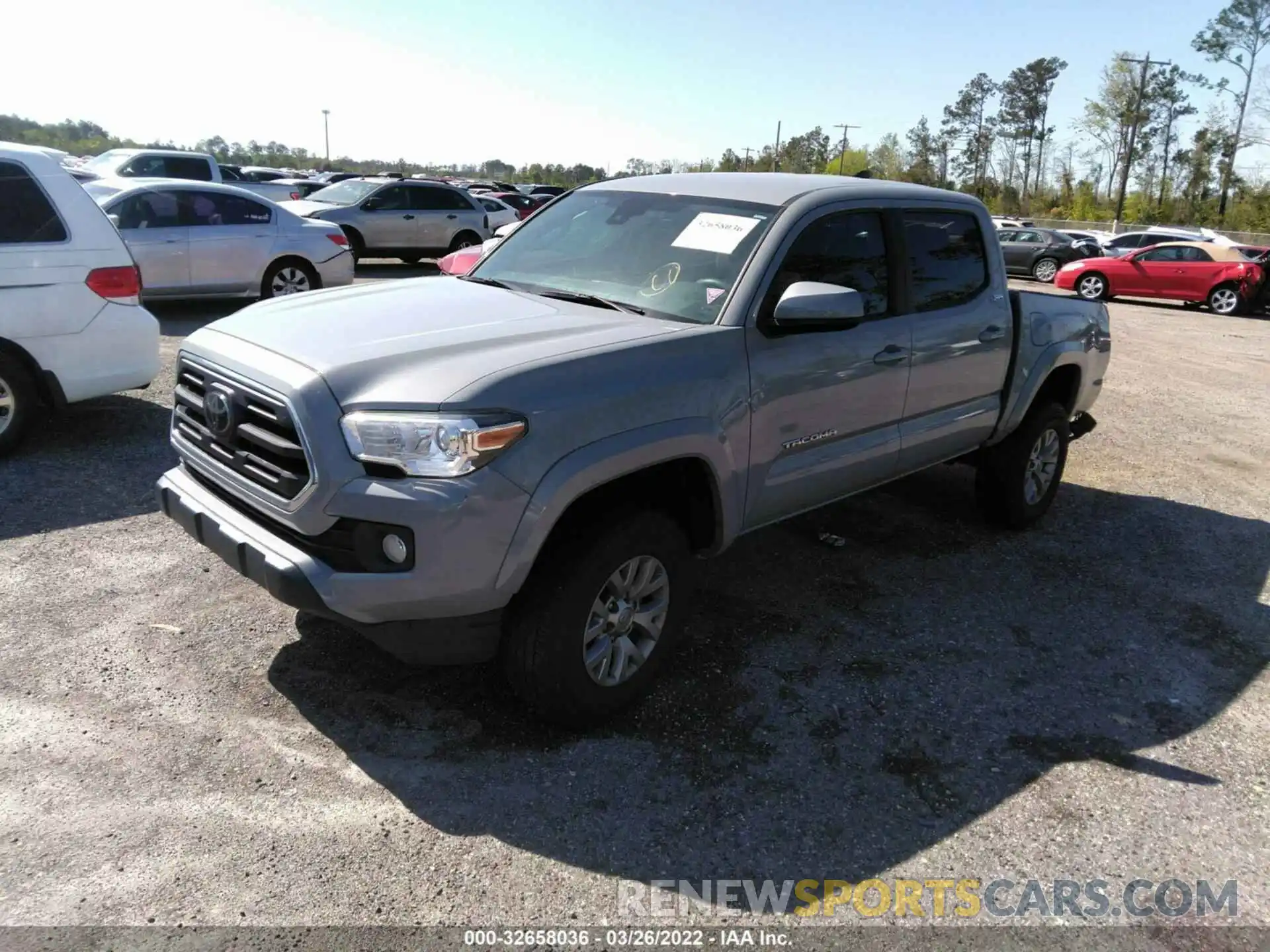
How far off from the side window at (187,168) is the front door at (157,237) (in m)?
6.00

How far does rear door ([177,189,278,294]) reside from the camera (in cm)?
1040

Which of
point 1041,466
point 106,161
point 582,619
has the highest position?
point 106,161

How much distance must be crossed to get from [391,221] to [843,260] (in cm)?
1419

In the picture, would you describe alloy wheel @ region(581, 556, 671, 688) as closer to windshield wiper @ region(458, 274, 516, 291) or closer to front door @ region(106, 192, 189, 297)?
windshield wiper @ region(458, 274, 516, 291)

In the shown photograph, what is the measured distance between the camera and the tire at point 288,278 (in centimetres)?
1095

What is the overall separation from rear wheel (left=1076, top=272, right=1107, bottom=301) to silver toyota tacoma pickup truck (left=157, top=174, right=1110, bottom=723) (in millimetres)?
19082

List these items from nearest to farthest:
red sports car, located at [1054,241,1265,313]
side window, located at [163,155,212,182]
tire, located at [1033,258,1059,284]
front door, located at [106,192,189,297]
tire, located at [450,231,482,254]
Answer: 1. front door, located at [106,192,189,297]
2. side window, located at [163,155,212,182]
3. tire, located at [450,231,482,254]
4. red sports car, located at [1054,241,1265,313]
5. tire, located at [1033,258,1059,284]

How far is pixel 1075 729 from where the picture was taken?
355cm

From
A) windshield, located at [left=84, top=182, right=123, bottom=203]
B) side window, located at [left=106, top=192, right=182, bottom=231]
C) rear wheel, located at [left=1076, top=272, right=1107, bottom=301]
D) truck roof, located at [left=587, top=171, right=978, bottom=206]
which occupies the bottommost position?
rear wheel, located at [left=1076, top=272, right=1107, bottom=301]

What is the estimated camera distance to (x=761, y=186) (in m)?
4.15

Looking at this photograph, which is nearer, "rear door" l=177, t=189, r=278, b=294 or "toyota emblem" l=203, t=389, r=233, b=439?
"toyota emblem" l=203, t=389, r=233, b=439

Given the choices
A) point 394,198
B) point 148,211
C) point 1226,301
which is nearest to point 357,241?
point 394,198

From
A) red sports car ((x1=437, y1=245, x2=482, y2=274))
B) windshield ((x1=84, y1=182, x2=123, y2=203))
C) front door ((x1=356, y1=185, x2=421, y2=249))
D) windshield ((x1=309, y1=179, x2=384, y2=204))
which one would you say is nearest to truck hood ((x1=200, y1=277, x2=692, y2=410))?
red sports car ((x1=437, y1=245, x2=482, y2=274))

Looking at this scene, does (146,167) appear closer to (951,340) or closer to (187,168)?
(187,168)
